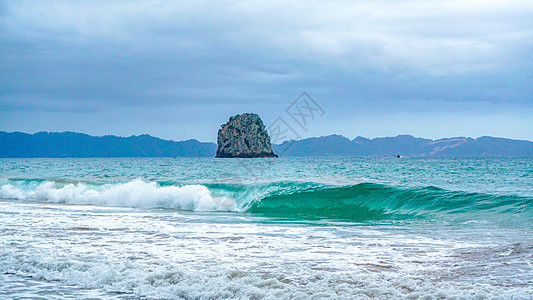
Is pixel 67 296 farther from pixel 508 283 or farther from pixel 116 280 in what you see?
pixel 508 283

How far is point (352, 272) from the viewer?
6414 mm

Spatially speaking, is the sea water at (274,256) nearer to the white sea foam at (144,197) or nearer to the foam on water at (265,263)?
the foam on water at (265,263)

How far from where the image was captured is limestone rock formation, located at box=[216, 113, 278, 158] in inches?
4921

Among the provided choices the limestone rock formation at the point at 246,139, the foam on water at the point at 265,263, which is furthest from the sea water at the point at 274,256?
the limestone rock formation at the point at 246,139

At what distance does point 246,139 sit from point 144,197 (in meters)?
107

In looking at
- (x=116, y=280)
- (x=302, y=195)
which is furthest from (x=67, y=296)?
(x=302, y=195)

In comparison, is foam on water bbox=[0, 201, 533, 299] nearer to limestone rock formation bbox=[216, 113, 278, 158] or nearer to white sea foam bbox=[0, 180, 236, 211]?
white sea foam bbox=[0, 180, 236, 211]

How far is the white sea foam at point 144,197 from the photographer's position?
18812mm

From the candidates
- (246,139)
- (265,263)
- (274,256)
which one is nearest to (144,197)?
(274,256)

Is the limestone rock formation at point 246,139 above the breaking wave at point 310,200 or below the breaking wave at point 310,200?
above

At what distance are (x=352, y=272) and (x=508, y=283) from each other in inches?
71.0

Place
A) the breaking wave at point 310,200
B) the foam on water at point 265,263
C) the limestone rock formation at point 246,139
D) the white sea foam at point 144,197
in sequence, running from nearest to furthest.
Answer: the foam on water at point 265,263
the breaking wave at point 310,200
the white sea foam at point 144,197
the limestone rock formation at point 246,139

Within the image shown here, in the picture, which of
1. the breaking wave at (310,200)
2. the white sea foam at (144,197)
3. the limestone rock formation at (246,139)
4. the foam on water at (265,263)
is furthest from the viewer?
the limestone rock formation at (246,139)

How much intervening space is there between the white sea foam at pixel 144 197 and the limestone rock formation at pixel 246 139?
99388 mm
